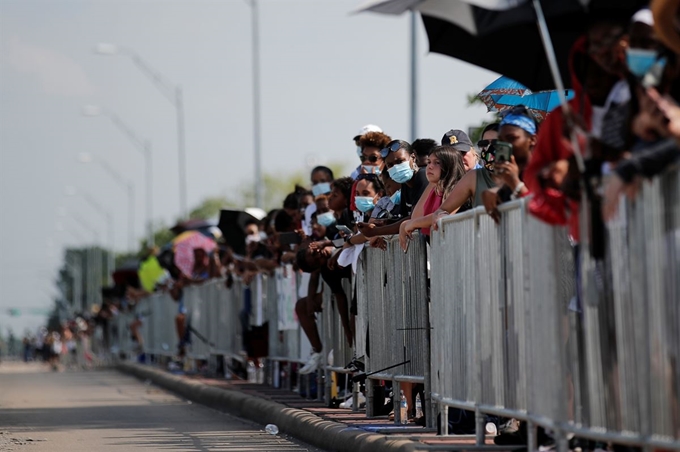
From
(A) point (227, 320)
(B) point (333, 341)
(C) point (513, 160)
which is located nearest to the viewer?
(C) point (513, 160)

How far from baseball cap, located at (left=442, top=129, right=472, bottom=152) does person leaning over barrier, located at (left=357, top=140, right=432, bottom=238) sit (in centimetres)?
32

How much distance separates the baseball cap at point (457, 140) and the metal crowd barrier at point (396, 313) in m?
1.02

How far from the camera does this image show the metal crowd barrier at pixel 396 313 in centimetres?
1102

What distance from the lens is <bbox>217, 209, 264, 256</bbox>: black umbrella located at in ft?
71.4

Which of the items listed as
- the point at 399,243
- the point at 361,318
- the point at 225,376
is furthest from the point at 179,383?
the point at 399,243

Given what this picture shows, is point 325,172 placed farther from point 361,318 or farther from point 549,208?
point 549,208

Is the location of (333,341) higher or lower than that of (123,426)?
higher

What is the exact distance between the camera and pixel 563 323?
7484 mm

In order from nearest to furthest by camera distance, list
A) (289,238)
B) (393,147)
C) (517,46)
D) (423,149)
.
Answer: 1. (517,46)
2. (393,147)
3. (423,149)
4. (289,238)

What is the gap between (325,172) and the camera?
55.5 ft

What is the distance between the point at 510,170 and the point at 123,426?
8029 mm

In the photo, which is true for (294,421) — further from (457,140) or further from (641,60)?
(641,60)

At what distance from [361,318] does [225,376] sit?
36.4 ft

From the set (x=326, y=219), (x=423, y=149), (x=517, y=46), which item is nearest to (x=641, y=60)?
(x=517, y=46)
